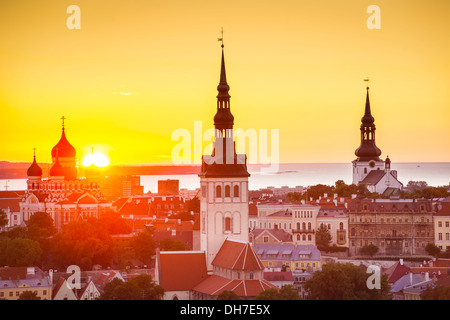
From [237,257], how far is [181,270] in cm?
222

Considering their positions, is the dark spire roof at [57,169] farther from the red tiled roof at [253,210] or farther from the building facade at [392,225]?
the building facade at [392,225]

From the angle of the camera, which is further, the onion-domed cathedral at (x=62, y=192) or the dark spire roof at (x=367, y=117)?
the dark spire roof at (x=367, y=117)

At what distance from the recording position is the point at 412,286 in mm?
40031

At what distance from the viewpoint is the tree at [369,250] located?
59.9 m

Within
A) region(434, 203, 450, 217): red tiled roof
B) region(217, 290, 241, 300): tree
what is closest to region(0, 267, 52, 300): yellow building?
region(217, 290, 241, 300): tree

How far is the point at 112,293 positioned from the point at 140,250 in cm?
1463

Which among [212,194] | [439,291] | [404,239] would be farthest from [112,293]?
[404,239]

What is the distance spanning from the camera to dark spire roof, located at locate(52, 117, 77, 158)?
69.1m

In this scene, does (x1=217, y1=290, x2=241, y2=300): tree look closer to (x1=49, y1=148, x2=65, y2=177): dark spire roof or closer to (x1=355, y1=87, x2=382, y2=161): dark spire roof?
(x1=49, y1=148, x2=65, y2=177): dark spire roof

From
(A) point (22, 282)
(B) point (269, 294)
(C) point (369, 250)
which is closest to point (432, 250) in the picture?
(C) point (369, 250)

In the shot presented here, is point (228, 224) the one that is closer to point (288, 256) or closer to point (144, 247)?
point (144, 247)

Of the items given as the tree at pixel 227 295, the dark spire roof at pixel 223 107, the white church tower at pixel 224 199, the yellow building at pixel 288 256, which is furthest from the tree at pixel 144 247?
the tree at pixel 227 295

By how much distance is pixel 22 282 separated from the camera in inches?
1566
